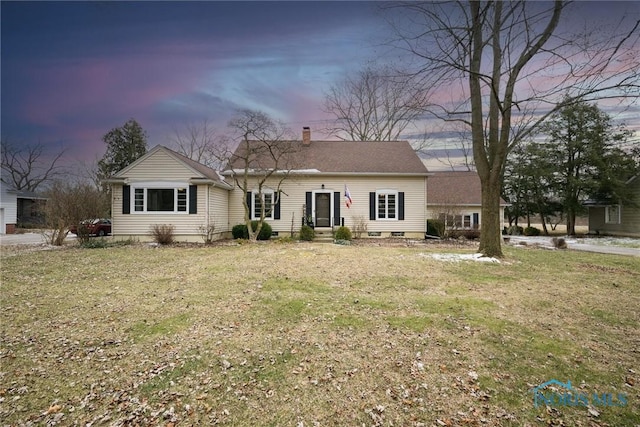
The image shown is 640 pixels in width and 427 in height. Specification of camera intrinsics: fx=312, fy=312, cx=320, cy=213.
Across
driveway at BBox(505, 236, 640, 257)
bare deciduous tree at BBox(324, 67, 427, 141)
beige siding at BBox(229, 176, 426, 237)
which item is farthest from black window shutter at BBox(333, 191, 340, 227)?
bare deciduous tree at BBox(324, 67, 427, 141)

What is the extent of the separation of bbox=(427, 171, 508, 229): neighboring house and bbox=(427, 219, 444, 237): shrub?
615 millimetres

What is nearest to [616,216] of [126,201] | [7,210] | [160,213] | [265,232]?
[265,232]

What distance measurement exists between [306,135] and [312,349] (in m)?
17.0

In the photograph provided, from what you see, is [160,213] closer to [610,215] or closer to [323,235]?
[323,235]

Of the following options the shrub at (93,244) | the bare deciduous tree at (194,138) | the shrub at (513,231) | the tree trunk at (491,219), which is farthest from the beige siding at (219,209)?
the shrub at (513,231)

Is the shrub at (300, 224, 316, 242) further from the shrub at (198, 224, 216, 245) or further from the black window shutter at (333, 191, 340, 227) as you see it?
the shrub at (198, 224, 216, 245)

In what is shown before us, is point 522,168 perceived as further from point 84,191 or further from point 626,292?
point 84,191

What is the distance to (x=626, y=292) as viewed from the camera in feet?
20.4

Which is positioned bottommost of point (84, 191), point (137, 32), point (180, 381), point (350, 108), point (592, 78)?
point (180, 381)

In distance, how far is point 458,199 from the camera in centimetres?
2220

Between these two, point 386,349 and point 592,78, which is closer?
point 386,349

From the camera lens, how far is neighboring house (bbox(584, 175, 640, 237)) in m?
22.1

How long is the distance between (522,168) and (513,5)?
19519 mm

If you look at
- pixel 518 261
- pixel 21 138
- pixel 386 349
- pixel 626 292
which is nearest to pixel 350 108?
pixel 518 261
